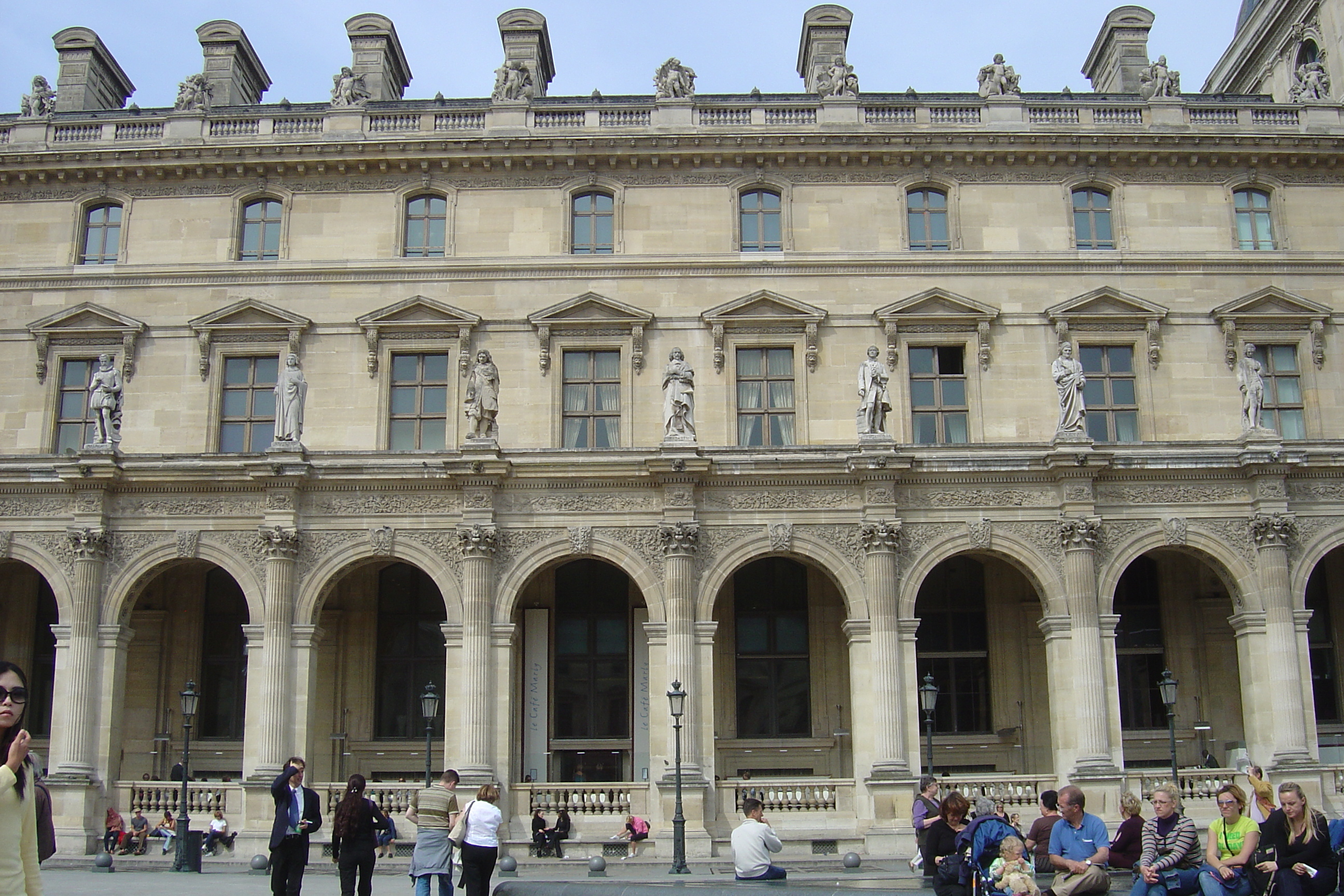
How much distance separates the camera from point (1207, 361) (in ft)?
105

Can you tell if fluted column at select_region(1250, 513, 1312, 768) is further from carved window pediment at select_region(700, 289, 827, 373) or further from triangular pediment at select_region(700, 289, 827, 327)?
triangular pediment at select_region(700, 289, 827, 327)

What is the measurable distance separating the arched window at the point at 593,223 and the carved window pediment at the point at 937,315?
6.77 meters

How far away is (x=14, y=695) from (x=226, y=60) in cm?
3327

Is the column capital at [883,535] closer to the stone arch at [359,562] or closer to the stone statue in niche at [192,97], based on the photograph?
the stone arch at [359,562]

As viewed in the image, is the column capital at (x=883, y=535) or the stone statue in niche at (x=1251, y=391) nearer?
the column capital at (x=883, y=535)

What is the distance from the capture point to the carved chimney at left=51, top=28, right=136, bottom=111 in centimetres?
3647

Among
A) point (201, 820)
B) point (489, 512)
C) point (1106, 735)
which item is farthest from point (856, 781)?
point (201, 820)

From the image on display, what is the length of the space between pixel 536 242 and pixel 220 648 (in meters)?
12.3

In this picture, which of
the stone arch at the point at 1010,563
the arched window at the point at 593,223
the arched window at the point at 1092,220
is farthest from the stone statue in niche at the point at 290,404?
the arched window at the point at 1092,220

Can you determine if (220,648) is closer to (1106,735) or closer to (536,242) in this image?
(536,242)

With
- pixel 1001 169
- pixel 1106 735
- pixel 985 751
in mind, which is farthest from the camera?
pixel 1001 169

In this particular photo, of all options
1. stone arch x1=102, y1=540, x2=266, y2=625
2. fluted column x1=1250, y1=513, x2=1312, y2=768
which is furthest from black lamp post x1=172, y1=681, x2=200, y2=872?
fluted column x1=1250, y1=513, x2=1312, y2=768

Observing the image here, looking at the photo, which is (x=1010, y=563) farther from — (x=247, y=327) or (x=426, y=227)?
(x=247, y=327)

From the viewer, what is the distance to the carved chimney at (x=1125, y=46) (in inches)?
1438
